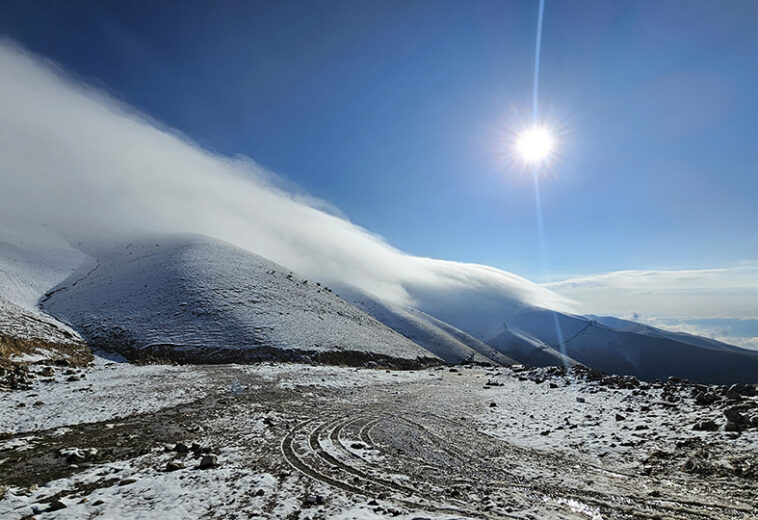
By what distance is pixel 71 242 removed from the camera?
230ft

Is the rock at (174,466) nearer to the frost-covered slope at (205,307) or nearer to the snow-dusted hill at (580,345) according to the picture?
the frost-covered slope at (205,307)

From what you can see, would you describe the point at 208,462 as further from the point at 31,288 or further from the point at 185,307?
the point at 31,288

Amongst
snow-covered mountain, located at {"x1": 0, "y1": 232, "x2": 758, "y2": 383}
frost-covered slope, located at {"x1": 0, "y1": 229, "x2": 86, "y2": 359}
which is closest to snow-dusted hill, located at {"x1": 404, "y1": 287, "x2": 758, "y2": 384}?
snow-covered mountain, located at {"x1": 0, "y1": 232, "x2": 758, "y2": 383}

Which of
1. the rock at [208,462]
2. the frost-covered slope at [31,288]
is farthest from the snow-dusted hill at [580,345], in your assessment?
the rock at [208,462]

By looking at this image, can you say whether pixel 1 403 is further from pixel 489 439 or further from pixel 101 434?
pixel 489 439

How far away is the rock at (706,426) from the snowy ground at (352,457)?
169 mm

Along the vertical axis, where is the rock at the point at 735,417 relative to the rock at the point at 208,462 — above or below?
above

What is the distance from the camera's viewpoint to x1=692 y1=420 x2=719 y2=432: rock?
1097 cm

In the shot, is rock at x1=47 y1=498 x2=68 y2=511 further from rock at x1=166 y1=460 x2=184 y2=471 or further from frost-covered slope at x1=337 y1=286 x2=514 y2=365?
frost-covered slope at x1=337 y1=286 x2=514 y2=365

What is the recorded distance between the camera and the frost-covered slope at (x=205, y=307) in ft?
Result: 110

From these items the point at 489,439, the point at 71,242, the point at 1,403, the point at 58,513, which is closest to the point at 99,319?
the point at 1,403

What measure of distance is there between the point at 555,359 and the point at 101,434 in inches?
5783

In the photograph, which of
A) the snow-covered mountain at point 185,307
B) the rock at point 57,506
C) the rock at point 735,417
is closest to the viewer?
the rock at point 57,506

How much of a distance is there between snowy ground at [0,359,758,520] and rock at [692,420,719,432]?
169 millimetres
